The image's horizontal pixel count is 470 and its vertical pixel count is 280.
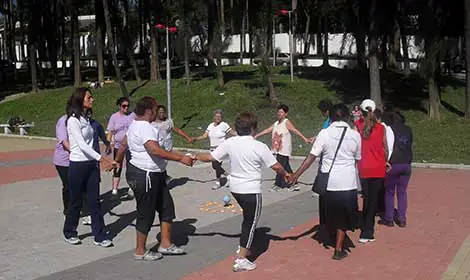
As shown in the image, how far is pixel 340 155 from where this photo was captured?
6.71 meters

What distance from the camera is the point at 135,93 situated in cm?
3241

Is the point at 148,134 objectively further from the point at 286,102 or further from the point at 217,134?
the point at 286,102

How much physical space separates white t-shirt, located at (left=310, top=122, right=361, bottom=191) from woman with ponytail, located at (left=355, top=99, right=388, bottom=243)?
833mm

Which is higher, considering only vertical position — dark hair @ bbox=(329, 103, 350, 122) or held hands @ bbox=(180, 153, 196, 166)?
dark hair @ bbox=(329, 103, 350, 122)

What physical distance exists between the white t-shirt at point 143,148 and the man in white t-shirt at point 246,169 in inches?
26.1

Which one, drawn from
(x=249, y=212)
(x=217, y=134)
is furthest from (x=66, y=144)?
(x=217, y=134)

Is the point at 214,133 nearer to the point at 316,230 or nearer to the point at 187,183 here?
the point at 187,183

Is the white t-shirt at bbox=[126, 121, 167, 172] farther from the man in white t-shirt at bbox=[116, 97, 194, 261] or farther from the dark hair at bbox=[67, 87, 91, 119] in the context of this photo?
the dark hair at bbox=[67, 87, 91, 119]

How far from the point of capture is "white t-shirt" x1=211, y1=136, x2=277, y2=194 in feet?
20.7

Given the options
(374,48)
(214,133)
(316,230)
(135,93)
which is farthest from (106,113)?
(316,230)

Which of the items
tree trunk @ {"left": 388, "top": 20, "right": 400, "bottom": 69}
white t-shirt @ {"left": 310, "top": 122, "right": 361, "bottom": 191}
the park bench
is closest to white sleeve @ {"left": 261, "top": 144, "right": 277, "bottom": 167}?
white t-shirt @ {"left": 310, "top": 122, "right": 361, "bottom": 191}

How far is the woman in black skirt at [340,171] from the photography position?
6695 mm

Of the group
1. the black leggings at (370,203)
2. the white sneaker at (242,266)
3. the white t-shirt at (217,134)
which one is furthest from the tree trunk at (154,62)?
the white sneaker at (242,266)

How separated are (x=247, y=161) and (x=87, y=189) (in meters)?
2.14
